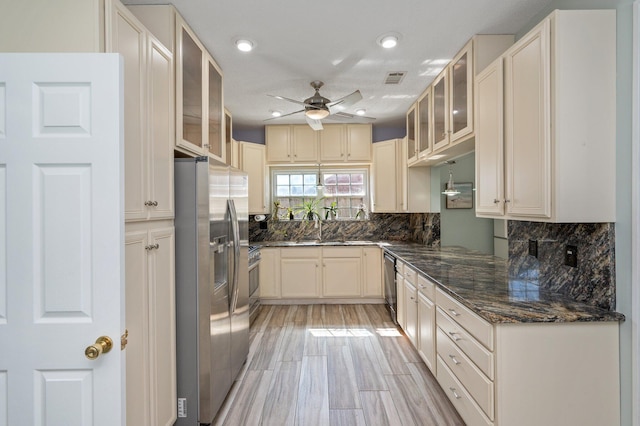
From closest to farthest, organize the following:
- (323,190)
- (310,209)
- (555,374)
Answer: (555,374)
(310,209)
(323,190)

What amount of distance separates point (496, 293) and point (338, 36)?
2.09 metres

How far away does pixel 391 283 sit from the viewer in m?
3.92

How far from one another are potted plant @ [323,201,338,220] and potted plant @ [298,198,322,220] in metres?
0.15

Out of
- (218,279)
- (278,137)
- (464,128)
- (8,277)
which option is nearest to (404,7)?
(464,128)

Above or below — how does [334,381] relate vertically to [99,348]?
below

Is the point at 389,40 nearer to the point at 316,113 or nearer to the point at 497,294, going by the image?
the point at 316,113

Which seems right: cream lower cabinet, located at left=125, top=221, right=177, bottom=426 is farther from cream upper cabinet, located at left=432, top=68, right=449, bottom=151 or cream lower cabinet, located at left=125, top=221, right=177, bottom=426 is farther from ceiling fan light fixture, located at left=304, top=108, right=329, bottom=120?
cream upper cabinet, located at left=432, top=68, right=449, bottom=151

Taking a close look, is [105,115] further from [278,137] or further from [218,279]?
[278,137]

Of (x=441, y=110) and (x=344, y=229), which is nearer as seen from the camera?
(x=441, y=110)

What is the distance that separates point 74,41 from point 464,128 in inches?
97.3

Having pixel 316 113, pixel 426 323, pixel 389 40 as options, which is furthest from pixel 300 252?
pixel 389 40

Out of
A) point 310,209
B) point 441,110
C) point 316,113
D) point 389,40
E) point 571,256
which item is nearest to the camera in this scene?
point 571,256

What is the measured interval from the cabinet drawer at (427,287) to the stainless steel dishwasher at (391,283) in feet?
3.16

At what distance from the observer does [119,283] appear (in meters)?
1.17
